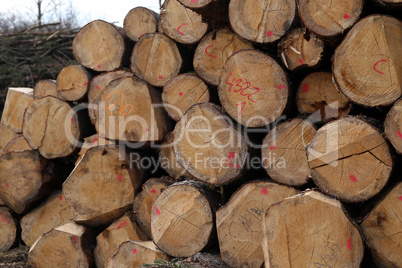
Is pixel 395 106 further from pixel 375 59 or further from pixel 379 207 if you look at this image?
pixel 379 207

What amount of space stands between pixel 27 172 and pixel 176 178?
5.14ft

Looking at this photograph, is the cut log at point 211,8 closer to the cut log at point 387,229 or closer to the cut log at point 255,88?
the cut log at point 255,88

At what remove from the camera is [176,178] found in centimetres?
323

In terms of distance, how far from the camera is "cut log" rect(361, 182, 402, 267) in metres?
2.18

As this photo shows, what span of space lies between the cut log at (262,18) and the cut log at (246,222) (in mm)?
1006

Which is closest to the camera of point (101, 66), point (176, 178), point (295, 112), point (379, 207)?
point (379, 207)

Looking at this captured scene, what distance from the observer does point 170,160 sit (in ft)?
10.6

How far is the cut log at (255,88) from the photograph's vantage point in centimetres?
260

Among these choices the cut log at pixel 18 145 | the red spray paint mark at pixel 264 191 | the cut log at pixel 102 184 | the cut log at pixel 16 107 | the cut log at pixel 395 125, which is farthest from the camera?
the cut log at pixel 16 107

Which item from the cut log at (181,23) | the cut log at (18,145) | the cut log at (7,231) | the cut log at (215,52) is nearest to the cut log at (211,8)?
the cut log at (215,52)

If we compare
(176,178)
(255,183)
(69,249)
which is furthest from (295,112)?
(69,249)

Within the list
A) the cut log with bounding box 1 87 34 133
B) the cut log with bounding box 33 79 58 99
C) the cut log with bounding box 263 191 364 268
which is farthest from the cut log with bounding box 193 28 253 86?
the cut log with bounding box 1 87 34 133

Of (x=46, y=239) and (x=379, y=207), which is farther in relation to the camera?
(x=46, y=239)

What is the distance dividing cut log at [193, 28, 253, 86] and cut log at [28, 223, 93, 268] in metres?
1.73
